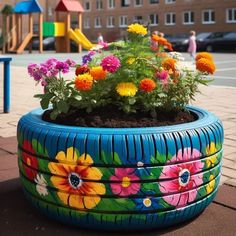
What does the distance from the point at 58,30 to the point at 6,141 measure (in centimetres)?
3162

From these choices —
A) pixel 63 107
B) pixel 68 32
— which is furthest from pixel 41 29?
pixel 63 107

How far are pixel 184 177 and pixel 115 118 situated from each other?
63cm

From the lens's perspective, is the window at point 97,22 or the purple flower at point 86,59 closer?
the purple flower at point 86,59

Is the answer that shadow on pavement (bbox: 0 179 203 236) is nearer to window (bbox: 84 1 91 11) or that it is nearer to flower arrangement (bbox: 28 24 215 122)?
flower arrangement (bbox: 28 24 215 122)

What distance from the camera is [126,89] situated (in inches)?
124

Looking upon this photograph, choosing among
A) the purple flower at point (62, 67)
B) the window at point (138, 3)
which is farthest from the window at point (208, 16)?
the purple flower at point (62, 67)

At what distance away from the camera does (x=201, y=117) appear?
347 cm

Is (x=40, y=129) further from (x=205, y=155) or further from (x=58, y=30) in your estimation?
(x=58, y=30)

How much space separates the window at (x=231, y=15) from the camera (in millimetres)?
48000

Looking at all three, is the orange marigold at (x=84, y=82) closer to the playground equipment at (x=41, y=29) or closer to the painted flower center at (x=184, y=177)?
the painted flower center at (x=184, y=177)

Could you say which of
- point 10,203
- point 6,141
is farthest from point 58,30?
point 10,203

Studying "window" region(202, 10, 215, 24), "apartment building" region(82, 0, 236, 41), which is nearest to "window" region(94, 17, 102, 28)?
"apartment building" region(82, 0, 236, 41)

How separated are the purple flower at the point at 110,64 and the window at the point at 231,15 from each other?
155 feet

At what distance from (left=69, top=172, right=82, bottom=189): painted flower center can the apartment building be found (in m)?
42.1
